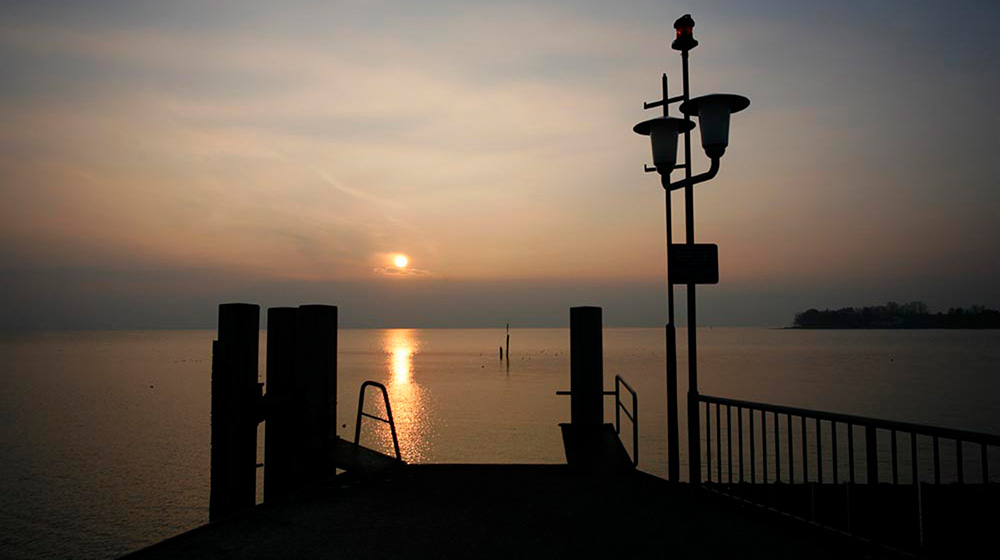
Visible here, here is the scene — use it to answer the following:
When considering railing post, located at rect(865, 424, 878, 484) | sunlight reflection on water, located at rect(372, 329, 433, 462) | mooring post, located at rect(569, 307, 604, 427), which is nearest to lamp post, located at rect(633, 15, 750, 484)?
mooring post, located at rect(569, 307, 604, 427)

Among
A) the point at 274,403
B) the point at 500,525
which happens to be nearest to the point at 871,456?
the point at 500,525

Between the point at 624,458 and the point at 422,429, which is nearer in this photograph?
the point at 624,458

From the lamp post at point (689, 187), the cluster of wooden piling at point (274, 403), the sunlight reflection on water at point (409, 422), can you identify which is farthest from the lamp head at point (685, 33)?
the sunlight reflection on water at point (409, 422)

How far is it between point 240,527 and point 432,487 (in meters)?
2.44

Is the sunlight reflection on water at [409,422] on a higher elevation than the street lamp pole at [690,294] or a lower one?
lower

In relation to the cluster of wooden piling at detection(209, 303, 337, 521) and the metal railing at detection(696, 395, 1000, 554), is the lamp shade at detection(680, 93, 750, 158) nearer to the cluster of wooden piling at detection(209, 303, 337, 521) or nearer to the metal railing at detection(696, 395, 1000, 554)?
the metal railing at detection(696, 395, 1000, 554)

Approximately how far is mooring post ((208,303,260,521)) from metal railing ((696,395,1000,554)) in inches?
209

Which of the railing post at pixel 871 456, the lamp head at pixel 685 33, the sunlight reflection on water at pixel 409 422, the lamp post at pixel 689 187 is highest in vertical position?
the lamp head at pixel 685 33

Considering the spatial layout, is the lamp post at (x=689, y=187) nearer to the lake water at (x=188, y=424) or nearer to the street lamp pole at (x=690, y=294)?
the street lamp pole at (x=690, y=294)

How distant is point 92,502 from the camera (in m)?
22.3

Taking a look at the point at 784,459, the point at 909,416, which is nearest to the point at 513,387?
the point at 909,416

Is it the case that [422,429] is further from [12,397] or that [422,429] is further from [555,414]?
[12,397]

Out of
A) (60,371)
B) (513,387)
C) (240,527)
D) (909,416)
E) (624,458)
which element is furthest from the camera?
(60,371)

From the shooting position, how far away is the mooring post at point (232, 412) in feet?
25.7
